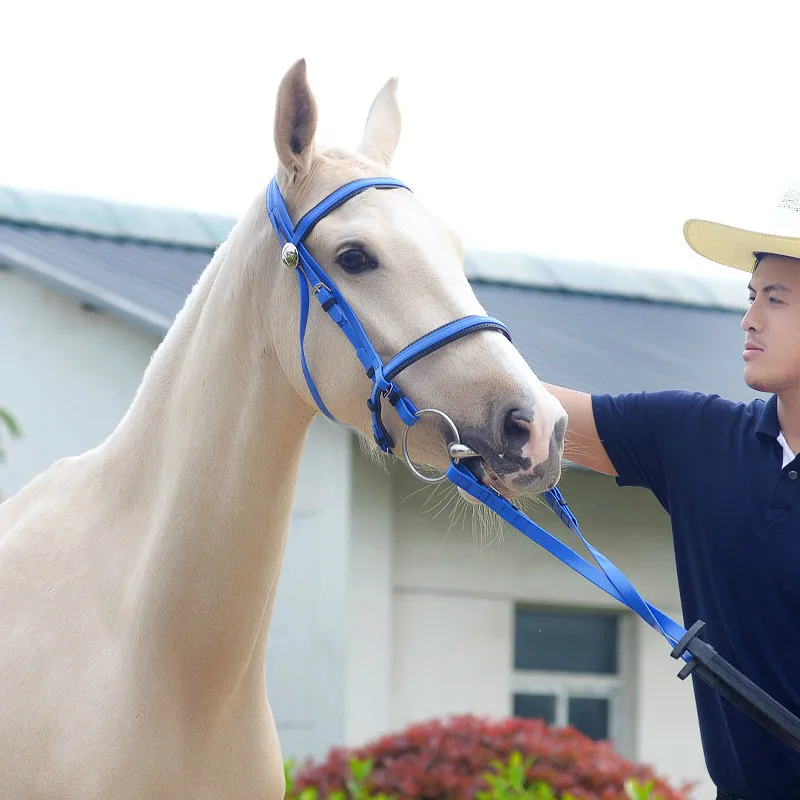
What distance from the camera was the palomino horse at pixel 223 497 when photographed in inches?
93.0

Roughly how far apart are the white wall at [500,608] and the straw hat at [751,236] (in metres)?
4.01

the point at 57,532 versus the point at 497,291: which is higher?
the point at 497,291

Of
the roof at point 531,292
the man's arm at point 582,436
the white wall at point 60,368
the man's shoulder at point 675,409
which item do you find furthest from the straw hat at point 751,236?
the white wall at point 60,368

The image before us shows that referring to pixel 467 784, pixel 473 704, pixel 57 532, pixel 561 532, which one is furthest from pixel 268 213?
pixel 473 704

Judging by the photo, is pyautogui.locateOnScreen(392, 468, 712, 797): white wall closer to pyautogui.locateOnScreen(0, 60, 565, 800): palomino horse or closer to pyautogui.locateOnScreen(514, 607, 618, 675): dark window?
pyautogui.locateOnScreen(514, 607, 618, 675): dark window

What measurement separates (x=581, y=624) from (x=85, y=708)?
18.3 feet

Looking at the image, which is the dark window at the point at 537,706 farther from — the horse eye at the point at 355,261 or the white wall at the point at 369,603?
the horse eye at the point at 355,261

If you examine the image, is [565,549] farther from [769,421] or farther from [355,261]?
[355,261]

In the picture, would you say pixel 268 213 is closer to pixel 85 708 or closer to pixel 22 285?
pixel 85 708

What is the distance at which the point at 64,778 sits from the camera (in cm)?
236

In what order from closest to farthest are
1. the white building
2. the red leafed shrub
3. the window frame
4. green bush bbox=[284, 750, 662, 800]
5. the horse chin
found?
the horse chin → green bush bbox=[284, 750, 662, 800] → the red leafed shrub → the white building → the window frame

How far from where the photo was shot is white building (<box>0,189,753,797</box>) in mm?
6777

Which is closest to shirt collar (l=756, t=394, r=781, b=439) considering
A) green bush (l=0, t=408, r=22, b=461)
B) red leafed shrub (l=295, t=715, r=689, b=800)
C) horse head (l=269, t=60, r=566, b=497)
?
horse head (l=269, t=60, r=566, b=497)

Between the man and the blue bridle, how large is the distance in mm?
152
